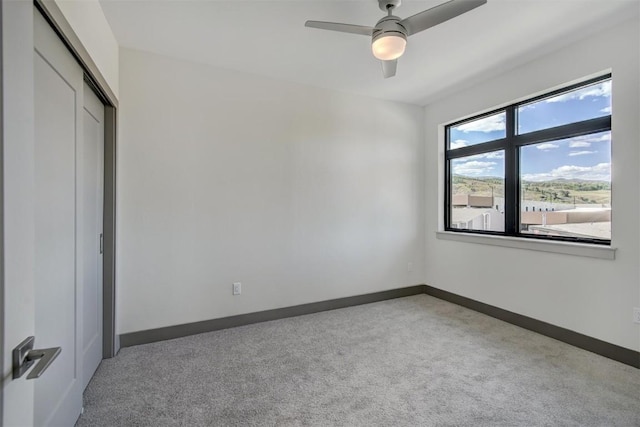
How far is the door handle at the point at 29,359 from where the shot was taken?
0.67m

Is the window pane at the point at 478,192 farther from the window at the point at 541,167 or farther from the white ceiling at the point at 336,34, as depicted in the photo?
the white ceiling at the point at 336,34

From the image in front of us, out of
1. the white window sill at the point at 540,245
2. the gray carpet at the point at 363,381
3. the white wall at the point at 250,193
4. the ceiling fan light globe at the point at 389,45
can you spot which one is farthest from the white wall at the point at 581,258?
the ceiling fan light globe at the point at 389,45

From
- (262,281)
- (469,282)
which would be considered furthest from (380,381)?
(469,282)

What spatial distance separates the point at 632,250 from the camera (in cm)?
235

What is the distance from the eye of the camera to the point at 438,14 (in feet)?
6.06

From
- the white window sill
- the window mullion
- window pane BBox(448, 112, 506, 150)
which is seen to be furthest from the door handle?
window pane BBox(448, 112, 506, 150)

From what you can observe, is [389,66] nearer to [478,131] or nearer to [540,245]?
[478,131]

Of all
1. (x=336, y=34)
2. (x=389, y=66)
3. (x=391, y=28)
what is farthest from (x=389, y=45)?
(x=336, y=34)

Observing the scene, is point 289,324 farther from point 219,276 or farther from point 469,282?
point 469,282

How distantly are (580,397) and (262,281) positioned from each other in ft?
8.98

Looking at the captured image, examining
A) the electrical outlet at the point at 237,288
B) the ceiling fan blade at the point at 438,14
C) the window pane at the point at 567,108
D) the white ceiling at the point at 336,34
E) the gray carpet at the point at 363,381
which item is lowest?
the gray carpet at the point at 363,381

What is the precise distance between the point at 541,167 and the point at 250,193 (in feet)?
10.0

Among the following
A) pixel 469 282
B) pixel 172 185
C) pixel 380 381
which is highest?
pixel 172 185

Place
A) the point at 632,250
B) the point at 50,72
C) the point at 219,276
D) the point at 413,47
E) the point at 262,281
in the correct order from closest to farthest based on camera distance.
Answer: the point at 50,72 < the point at 632,250 < the point at 413,47 < the point at 219,276 < the point at 262,281
